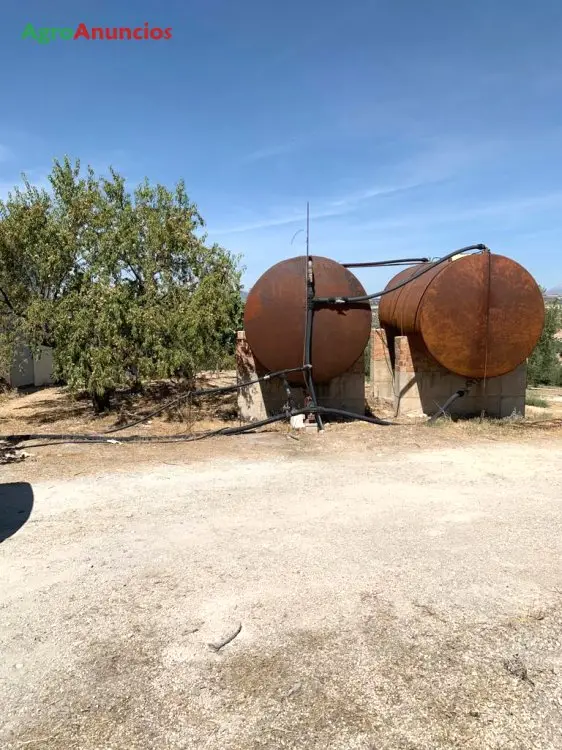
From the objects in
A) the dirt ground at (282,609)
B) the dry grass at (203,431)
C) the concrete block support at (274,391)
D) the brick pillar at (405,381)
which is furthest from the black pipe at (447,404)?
the dirt ground at (282,609)

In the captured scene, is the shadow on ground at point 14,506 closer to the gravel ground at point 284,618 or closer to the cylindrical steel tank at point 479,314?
the gravel ground at point 284,618

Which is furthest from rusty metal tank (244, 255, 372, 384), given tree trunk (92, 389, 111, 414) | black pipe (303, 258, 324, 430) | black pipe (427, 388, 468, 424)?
tree trunk (92, 389, 111, 414)

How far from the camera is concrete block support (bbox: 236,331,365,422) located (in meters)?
11.1

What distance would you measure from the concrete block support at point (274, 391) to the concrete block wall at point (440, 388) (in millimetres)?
925

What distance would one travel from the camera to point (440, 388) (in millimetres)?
11508

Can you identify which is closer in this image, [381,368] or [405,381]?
[405,381]

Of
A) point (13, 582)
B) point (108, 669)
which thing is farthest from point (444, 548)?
point (13, 582)

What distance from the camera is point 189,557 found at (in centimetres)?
474

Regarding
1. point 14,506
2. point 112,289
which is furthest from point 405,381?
point 14,506

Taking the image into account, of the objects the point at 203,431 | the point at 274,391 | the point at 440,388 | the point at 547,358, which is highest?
the point at 274,391

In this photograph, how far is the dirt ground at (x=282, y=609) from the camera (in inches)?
112

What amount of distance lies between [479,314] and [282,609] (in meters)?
7.66

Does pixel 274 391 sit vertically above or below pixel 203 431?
above

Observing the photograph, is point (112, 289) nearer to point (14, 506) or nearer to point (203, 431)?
point (203, 431)
